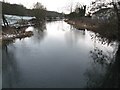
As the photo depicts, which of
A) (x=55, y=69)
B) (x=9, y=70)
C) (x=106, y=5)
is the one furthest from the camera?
(x=106, y=5)

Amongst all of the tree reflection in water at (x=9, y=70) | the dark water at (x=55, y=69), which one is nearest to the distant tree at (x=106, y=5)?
the dark water at (x=55, y=69)

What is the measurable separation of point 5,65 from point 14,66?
65 centimetres

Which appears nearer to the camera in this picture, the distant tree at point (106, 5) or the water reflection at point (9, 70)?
the water reflection at point (9, 70)

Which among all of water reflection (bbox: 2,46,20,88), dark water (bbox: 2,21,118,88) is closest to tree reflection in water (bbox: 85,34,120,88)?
dark water (bbox: 2,21,118,88)

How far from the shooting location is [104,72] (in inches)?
488

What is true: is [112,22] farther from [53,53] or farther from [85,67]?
[85,67]

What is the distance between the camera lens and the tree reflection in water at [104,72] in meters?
10.4

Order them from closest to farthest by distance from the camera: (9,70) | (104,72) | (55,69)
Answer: (104,72), (9,70), (55,69)

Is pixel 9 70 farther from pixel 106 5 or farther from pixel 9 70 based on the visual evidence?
pixel 106 5

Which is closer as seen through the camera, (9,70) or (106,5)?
(9,70)

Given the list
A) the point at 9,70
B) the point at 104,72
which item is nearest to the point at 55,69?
the point at 9,70

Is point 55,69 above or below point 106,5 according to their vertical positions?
below

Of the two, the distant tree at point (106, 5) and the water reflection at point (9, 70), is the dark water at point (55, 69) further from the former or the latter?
the distant tree at point (106, 5)

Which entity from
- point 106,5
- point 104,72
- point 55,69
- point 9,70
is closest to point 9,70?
point 9,70
